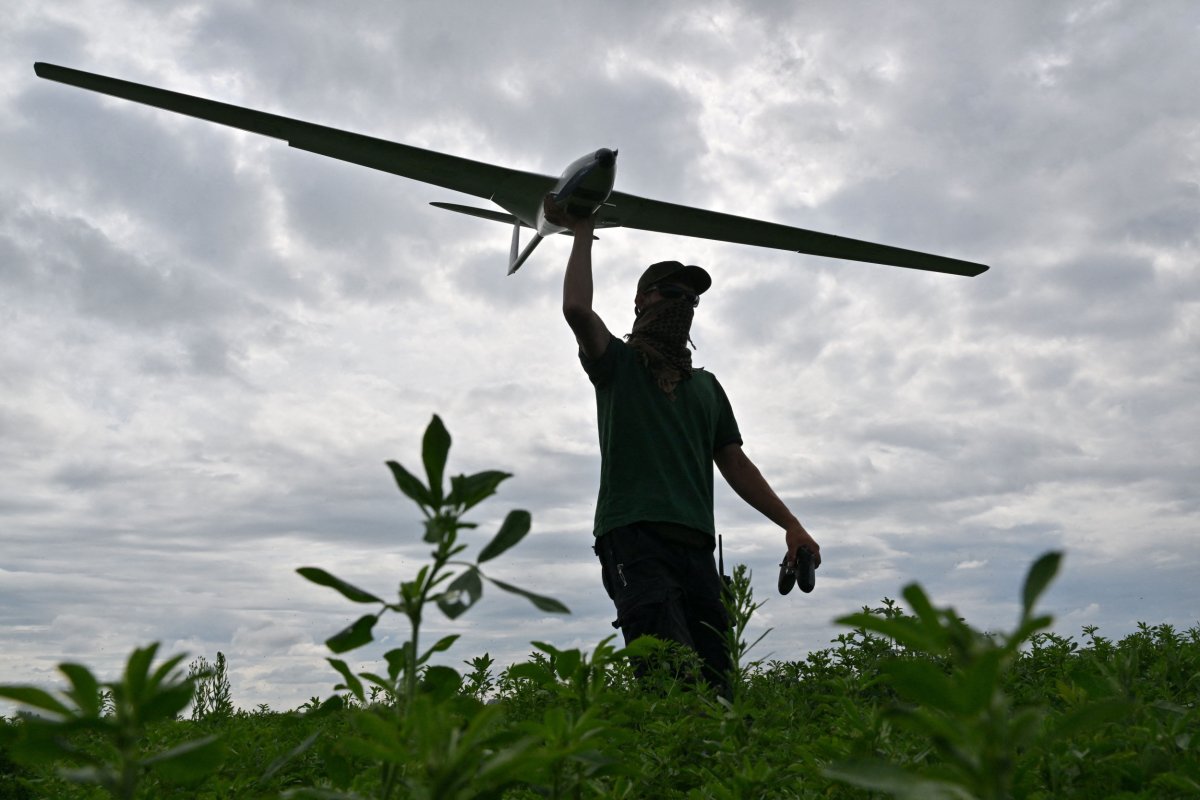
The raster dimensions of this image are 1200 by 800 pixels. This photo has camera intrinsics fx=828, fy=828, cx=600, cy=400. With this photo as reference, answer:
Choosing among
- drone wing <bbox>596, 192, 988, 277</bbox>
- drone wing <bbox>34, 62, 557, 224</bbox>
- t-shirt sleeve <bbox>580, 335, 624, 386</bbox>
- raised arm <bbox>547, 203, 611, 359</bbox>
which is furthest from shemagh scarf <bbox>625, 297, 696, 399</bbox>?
drone wing <bbox>596, 192, 988, 277</bbox>

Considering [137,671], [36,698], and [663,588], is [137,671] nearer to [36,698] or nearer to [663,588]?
[36,698]

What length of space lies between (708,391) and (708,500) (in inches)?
36.8

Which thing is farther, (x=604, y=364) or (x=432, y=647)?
(x=604, y=364)

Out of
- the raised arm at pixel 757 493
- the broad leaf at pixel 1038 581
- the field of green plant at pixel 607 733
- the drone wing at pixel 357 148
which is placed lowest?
the field of green plant at pixel 607 733

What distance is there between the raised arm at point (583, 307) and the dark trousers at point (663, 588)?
1266 mm

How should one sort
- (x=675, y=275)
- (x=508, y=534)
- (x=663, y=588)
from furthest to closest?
1. (x=675, y=275)
2. (x=663, y=588)
3. (x=508, y=534)

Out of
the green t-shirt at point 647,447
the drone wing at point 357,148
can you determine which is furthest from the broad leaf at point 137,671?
the drone wing at point 357,148

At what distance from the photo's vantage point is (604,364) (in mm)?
5777

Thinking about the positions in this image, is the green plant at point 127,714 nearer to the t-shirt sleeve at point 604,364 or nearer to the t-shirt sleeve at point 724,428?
the t-shirt sleeve at point 604,364

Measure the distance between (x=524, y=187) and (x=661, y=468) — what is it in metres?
15.0

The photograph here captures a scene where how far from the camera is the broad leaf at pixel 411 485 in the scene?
898 mm

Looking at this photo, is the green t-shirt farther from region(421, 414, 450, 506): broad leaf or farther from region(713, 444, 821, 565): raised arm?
region(421, 414, 450, 506): broad leaf

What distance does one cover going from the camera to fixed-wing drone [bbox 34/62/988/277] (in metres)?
13.4

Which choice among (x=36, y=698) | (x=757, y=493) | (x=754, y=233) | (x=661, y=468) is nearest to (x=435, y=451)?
(x=36, y=698)
